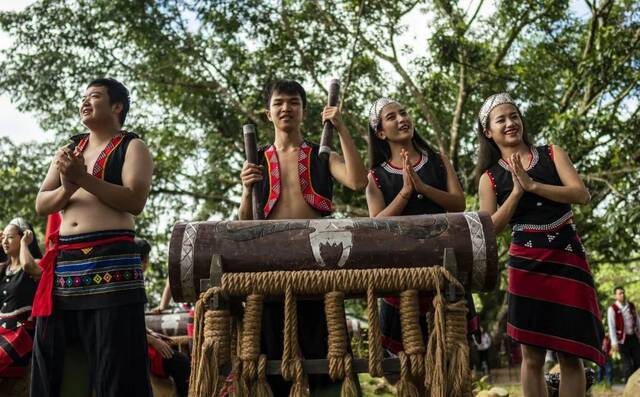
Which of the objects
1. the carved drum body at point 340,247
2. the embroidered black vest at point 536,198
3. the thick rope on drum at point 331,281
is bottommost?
the thick rope on drum at point 331,281

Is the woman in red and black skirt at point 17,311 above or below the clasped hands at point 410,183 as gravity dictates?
below

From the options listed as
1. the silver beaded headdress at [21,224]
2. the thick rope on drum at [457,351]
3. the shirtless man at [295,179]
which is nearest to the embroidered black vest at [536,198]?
the shirtless man at [295,179]

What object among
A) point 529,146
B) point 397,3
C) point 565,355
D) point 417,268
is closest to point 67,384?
point 417,268

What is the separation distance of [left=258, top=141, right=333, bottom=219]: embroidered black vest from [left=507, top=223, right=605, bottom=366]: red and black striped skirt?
41.1 inches

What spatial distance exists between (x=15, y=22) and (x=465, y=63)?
7.20m

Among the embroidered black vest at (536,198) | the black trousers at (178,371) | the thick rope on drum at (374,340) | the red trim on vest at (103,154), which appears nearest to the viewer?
the thick rope on drum at (374,340)

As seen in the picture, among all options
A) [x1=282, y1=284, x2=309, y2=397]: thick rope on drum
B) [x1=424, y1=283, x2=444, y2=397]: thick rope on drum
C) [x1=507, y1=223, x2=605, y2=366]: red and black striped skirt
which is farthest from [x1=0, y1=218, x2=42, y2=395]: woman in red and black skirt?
[x1=424, y1=283, x2=444, y2=397]: thick rope on drum

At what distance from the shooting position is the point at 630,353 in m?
10.8

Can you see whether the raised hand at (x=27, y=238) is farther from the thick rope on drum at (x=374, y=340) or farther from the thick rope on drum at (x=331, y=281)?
the thick rope on drum at (x=374, y=340)

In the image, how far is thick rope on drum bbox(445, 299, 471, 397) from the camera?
92.7 inches

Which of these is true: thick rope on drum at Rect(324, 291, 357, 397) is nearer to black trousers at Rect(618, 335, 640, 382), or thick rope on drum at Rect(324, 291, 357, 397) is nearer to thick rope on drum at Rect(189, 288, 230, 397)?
thick rope on drum at Rect(189, 288, 230, 397)

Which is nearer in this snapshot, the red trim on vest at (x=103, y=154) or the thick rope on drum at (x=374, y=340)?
the thick rope on drum at (x=374, y=340)

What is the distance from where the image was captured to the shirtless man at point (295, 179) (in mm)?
3045

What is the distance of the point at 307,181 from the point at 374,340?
109 centimetres
